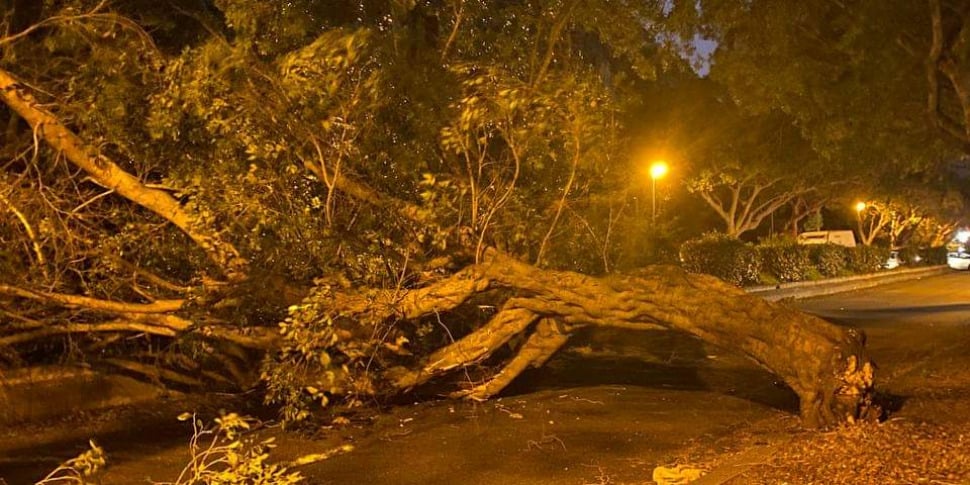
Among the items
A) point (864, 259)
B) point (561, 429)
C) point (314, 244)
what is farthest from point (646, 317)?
point (864, 259)

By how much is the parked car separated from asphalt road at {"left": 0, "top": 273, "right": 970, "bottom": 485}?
31.9 meters

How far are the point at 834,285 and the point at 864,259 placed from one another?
19.6 ft

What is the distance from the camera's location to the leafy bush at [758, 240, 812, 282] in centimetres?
3006

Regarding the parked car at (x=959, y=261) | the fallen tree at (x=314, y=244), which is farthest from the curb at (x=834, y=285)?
the fallen tree at (x=314, y=244)

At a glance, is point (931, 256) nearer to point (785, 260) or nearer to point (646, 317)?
point (785, 260)

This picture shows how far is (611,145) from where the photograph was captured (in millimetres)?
13180

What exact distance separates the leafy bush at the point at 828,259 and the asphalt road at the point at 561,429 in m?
18.8

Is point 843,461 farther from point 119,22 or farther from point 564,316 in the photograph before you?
point 119,22

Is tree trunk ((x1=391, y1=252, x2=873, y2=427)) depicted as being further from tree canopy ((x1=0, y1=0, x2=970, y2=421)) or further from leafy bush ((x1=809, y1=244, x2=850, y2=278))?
leafy bush ((x1=809, y1=244, x2=850, y2=278))

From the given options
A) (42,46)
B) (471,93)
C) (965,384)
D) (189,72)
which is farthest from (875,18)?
(42,46)

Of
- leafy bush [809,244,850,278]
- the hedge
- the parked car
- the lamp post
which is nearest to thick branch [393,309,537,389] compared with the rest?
the hedge

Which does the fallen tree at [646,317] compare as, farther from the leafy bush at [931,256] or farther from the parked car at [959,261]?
the leafy bush at [931,256]

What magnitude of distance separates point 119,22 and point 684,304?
6.54m

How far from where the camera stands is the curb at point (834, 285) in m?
26.7
